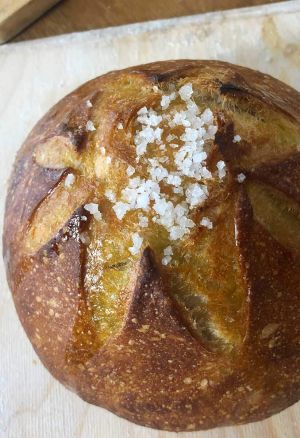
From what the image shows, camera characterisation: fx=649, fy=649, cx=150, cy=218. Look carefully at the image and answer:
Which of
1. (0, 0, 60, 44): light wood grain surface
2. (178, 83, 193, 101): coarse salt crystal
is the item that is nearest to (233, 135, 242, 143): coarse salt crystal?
(178, 83, 193, 101): coarse salt crystal

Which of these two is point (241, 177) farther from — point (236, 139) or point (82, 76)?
point (82, 76)

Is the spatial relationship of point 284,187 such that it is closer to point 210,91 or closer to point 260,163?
point 260,163

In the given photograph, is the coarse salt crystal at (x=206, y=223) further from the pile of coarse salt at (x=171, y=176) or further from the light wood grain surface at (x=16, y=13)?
the light wood grain surface at (x=16, y=13)

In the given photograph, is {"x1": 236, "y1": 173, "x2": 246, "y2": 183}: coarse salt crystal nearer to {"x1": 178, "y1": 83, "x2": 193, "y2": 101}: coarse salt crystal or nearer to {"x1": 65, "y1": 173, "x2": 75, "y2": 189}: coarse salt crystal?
{"x1": 178, "y1": 83, "x2": 193, "y2": 101}: coarse salt crystal

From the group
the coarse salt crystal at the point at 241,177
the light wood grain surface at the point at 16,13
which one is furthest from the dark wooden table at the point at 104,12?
the coarse salt crystal at the point at 241,177

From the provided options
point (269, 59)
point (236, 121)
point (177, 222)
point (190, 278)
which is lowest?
point (190, 278)

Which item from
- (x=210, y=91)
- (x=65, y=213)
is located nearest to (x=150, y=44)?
(x=210, y=91)
